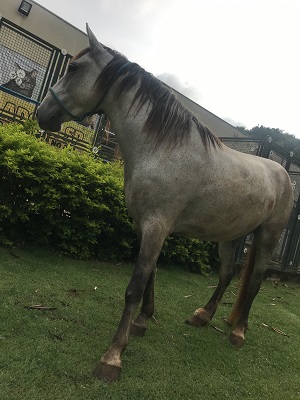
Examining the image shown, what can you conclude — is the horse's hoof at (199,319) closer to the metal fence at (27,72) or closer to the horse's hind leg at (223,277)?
the horse's hind leg at (223,277)

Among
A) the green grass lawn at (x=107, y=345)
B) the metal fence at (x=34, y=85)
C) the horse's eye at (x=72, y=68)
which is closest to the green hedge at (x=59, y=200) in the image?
the green grass lawn at (x=107, y=345)

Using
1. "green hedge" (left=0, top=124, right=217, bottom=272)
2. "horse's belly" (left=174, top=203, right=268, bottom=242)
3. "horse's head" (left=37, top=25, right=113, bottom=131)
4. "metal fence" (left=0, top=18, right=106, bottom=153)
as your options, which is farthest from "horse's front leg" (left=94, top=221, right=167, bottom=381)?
"metal fence" (left=0, top=18, right=106, bottom=153)

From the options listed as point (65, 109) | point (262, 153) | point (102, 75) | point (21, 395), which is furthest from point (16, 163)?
point (262, 153)

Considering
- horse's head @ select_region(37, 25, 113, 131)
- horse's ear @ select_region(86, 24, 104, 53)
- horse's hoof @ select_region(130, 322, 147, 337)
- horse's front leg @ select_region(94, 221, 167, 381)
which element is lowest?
A: horse's hoof @ select_region(130, 322, 147, 337)

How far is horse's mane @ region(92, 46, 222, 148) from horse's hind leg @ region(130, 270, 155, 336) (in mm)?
1274

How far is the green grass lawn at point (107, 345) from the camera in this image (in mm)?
1994

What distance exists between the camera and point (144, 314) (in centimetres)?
297

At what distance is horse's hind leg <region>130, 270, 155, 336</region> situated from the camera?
2.85m

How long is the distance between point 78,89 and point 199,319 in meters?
2.50

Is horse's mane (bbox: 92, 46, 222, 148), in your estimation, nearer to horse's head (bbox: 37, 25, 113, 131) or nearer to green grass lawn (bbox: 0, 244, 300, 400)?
horse's head (bbox: 37, 25, 113, 131)

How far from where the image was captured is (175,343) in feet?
9.50

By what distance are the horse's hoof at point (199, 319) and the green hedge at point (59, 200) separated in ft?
5.59

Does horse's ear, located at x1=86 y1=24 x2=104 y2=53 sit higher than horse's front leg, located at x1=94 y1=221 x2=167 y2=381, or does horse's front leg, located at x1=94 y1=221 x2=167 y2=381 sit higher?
horse's ear, located at x1=86 y1=24 x2=104 y2=53

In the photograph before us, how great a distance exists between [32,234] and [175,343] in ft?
7.70
